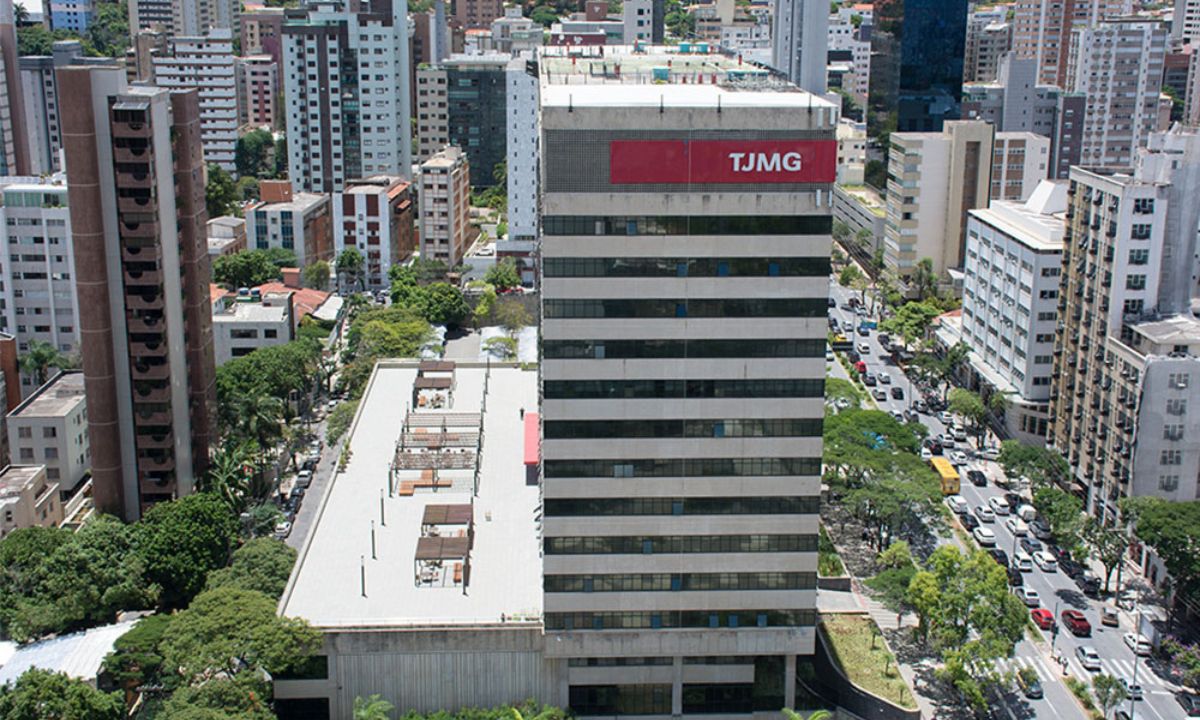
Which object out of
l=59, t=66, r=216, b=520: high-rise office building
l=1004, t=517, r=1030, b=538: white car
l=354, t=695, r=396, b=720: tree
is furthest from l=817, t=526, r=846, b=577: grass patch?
l=59, t=66, r=216, b=520: high-rise office building

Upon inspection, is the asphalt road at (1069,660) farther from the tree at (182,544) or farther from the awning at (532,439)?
the tree at (182,544)

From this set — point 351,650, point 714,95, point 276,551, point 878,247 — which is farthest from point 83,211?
point 878,247

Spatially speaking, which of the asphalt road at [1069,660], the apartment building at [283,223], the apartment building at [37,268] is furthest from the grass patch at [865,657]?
the apartment building at [283,223]

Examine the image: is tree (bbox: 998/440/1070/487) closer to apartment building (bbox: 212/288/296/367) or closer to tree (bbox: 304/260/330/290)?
apartment building (bbox: 212/288/296/367)

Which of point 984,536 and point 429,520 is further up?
point 429,520

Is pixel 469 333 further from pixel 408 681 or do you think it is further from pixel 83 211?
pixel 408 681

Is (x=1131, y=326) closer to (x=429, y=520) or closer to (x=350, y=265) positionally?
(x=429, y=520)

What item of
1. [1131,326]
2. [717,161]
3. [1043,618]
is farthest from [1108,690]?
[717,161]
